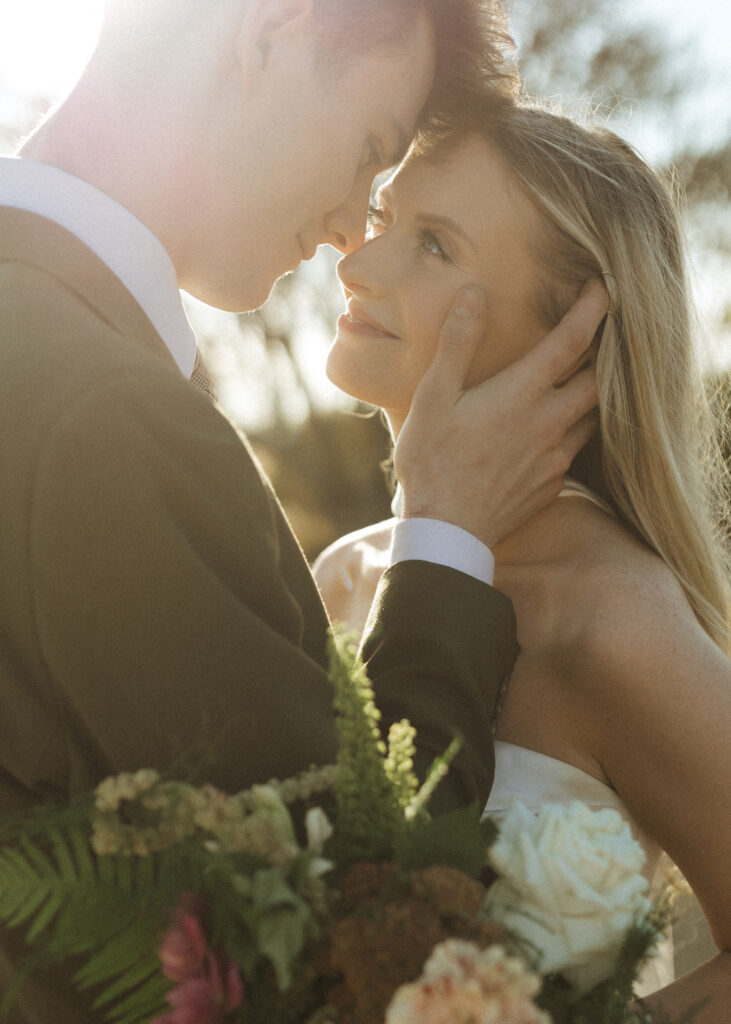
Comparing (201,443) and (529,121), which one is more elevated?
(529,121)

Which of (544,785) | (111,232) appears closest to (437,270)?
(111,232)

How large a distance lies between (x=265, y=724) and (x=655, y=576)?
1.58 m

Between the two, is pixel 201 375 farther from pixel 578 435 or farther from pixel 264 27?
pixel 578 435

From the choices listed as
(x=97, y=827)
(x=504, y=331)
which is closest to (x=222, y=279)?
(x=504, y=331)

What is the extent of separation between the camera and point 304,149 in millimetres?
2338

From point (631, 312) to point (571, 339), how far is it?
Answer: 0.27 meters

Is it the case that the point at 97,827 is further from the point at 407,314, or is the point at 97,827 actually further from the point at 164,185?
the point at 407,314

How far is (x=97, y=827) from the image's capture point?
121 cm

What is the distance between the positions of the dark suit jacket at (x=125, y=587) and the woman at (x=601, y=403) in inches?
47.1

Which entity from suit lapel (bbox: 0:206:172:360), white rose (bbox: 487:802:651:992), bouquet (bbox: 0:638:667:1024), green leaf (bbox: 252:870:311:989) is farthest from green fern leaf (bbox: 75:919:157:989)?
suit lapel (bbox: 0:206:172:360)

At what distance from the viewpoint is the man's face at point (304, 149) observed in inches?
88.8

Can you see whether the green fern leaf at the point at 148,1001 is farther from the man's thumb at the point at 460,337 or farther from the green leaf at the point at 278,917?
the man's thumb at the point at 460,337

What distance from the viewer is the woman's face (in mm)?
3090

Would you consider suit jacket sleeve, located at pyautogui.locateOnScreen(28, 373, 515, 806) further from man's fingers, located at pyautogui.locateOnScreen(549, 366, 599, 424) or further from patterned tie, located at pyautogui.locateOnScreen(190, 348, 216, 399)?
man's fingers, located at pyautogui.locateOnScreen(549, 366, 599, 424)
